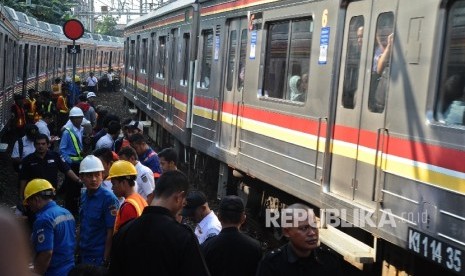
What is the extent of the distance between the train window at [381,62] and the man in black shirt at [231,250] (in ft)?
6.56

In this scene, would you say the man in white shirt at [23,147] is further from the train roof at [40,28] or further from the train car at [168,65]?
the train roof at [40,28]

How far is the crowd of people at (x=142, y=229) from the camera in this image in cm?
388

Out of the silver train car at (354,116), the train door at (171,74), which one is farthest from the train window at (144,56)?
the silver train car at (354,116)

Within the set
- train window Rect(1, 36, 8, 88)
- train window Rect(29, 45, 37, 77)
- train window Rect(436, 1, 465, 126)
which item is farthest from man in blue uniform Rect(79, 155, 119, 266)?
train window Rect(29, 45, 37, 77)

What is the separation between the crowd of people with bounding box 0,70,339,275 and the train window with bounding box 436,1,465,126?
1537mm

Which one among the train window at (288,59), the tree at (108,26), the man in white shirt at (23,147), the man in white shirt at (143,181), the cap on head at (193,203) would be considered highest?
the tree at (108,26)

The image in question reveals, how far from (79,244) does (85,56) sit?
34.3m

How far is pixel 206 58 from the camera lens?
12.1 metres

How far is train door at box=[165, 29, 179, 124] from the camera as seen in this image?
15.1m

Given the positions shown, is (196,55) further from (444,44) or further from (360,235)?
(444,44)

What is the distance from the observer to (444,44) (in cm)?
538

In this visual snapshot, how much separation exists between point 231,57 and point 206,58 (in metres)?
1.56

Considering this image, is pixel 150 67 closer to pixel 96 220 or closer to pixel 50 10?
pixel 96 220

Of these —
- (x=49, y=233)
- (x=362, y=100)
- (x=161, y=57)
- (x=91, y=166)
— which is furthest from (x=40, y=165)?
(x=161, y=57)
